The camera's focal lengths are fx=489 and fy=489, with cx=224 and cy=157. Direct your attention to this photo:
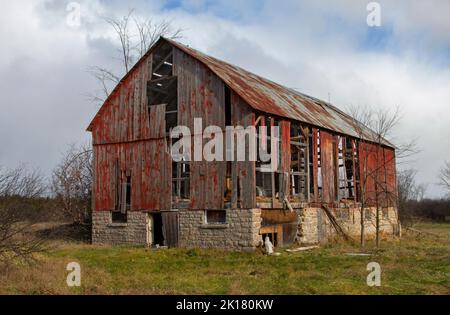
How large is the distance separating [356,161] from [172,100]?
10168mm

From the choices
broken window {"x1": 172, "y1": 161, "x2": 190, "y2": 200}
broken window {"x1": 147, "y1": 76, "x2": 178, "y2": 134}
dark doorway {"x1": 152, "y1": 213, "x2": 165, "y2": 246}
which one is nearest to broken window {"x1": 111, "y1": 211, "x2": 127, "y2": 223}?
dark doorway {"x1": 152, "y1": 213, "x2": 165, "y2": 246}

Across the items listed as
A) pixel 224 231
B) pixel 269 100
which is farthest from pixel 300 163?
pixel 224 231

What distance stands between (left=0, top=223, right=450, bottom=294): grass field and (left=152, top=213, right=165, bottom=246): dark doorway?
279cm

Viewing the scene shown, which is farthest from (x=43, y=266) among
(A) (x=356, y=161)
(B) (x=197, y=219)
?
(A) (x=356, y=161)

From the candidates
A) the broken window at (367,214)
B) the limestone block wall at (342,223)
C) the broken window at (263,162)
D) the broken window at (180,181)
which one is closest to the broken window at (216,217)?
the broken window at (180,181)

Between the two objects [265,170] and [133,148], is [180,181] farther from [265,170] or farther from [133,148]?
[265,170]

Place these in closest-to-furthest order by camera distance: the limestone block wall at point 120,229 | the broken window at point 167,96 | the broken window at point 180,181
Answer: the broken window at point 180,181
the limestone block wall at point 120,229
the broken window at point 167,96

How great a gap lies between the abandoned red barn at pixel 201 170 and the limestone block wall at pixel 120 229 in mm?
42

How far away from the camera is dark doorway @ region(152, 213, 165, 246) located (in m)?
20.7

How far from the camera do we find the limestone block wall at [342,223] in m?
20.4

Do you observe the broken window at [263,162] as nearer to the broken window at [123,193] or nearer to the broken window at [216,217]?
the broken window at [216,217]
